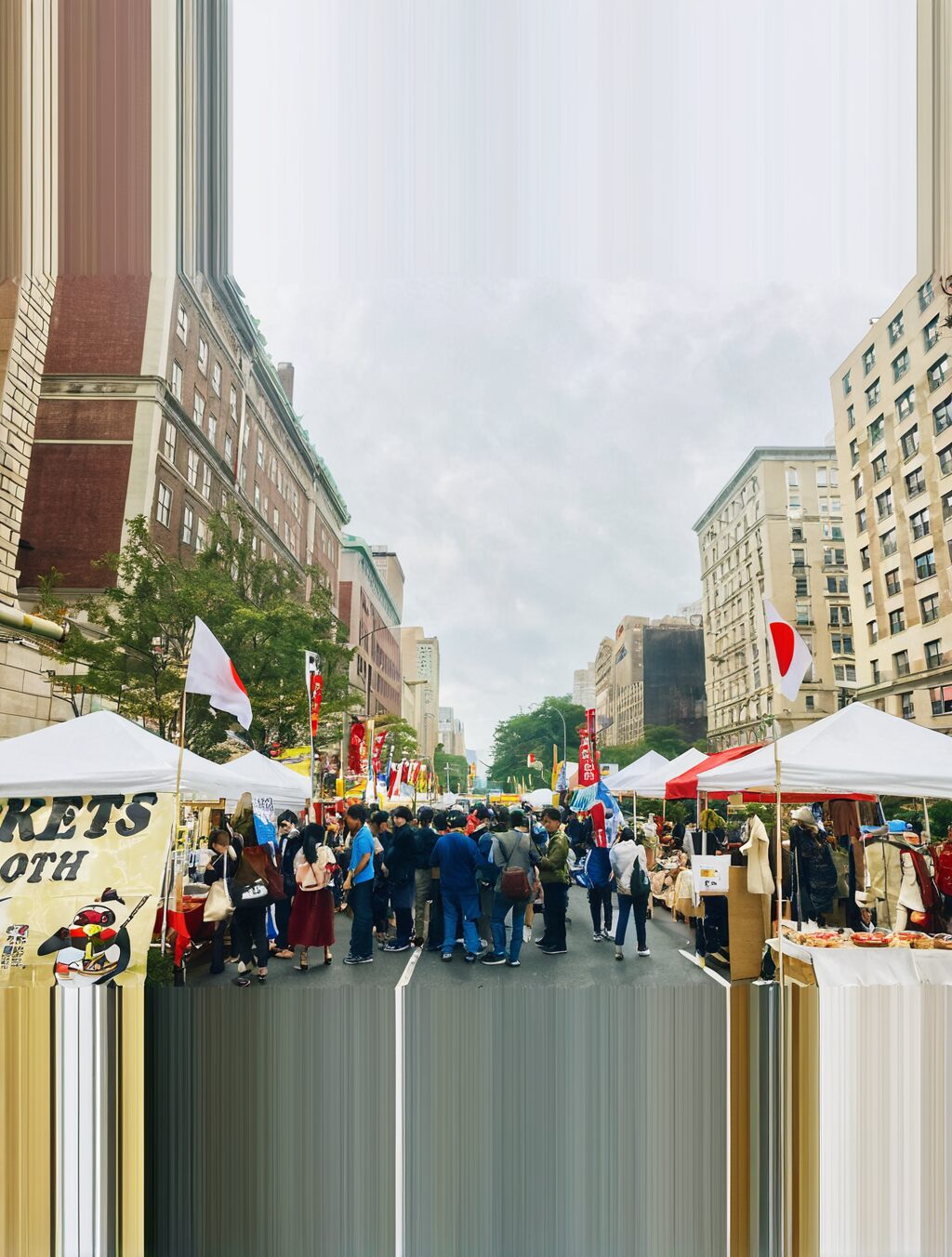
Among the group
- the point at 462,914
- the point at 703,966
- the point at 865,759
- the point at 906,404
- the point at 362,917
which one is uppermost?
the point at 906,404

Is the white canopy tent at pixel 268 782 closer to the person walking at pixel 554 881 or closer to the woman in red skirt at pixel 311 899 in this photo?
the woman in red skirt at pixel 311 899

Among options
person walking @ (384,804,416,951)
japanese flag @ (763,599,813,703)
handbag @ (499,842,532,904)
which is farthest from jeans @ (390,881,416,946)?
japanese flag @ (763,599,813,703)

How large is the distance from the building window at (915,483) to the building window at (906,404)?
364cm

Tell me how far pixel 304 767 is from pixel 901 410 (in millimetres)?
45153

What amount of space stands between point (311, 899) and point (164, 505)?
2484 centimetres

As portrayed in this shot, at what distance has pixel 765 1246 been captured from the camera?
435 centimetres

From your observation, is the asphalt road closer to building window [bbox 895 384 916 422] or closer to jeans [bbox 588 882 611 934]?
jeans [bbox 588 882 611 934]

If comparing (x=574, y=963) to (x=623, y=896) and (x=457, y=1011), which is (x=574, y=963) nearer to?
(x=623, y=896)

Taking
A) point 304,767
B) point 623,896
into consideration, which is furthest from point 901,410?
point 623,896

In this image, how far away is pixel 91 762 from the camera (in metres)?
7.99

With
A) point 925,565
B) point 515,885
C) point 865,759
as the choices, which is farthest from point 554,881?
point 925,565

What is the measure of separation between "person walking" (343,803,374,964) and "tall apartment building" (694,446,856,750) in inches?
2383

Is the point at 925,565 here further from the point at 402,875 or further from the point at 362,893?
the point at 362,893

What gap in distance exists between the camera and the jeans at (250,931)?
9727 millimetres
